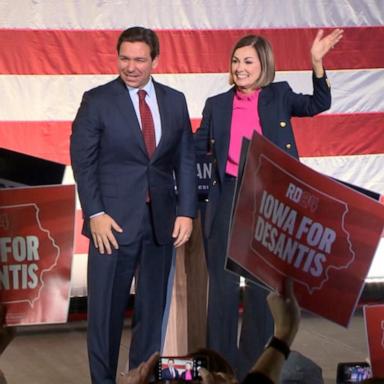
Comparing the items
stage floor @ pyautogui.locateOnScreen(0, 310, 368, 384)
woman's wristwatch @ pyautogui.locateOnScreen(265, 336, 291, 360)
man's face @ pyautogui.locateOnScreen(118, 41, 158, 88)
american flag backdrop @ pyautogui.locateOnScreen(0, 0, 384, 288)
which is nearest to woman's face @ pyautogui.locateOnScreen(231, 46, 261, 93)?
man's face @ pyautogui.locateOnScreen(118, 41, 158, 88)

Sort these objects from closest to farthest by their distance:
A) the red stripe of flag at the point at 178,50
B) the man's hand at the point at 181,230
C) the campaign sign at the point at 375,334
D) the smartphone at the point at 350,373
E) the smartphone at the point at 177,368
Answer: the smartphone at the point at 177,368 < the campaign sign at the point at 375,334 < the smartphone at the point at 350,373 < the man's hand at the point at 181,230 < the red stripe of flag at the point at 178,50

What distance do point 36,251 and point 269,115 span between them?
1378mm

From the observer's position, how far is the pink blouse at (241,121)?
3629 millimetres

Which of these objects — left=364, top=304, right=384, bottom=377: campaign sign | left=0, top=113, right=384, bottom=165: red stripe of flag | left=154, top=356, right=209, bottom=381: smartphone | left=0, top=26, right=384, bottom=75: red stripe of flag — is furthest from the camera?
left=0, top=113, right=384, bottom=165: red stripe of flag

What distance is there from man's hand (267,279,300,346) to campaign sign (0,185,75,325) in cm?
60

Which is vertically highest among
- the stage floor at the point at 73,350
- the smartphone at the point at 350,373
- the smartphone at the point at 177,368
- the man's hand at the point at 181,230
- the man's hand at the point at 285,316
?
the man's hand at the point at 285,316

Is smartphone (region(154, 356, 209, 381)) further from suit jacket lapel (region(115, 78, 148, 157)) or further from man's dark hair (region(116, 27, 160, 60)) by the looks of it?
man's dark hair (region(116, 27, 160, 60))

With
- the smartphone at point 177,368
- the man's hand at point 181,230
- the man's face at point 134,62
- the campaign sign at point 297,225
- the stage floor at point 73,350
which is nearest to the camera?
the campaign sign at point 297,225

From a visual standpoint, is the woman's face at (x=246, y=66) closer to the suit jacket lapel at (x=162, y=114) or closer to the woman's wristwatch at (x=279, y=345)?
the suit jacket lapel at (x=162, y=114)

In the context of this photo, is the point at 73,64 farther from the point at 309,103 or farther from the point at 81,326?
the point at 309,103

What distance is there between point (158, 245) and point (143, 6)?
193 cm

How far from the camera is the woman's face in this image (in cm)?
363

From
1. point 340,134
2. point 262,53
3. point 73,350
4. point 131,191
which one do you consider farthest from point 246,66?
point 340,134

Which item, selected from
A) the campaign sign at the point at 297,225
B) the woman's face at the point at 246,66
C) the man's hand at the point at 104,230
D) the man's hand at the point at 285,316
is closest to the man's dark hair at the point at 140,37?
the woman's face at the point at 246,66
